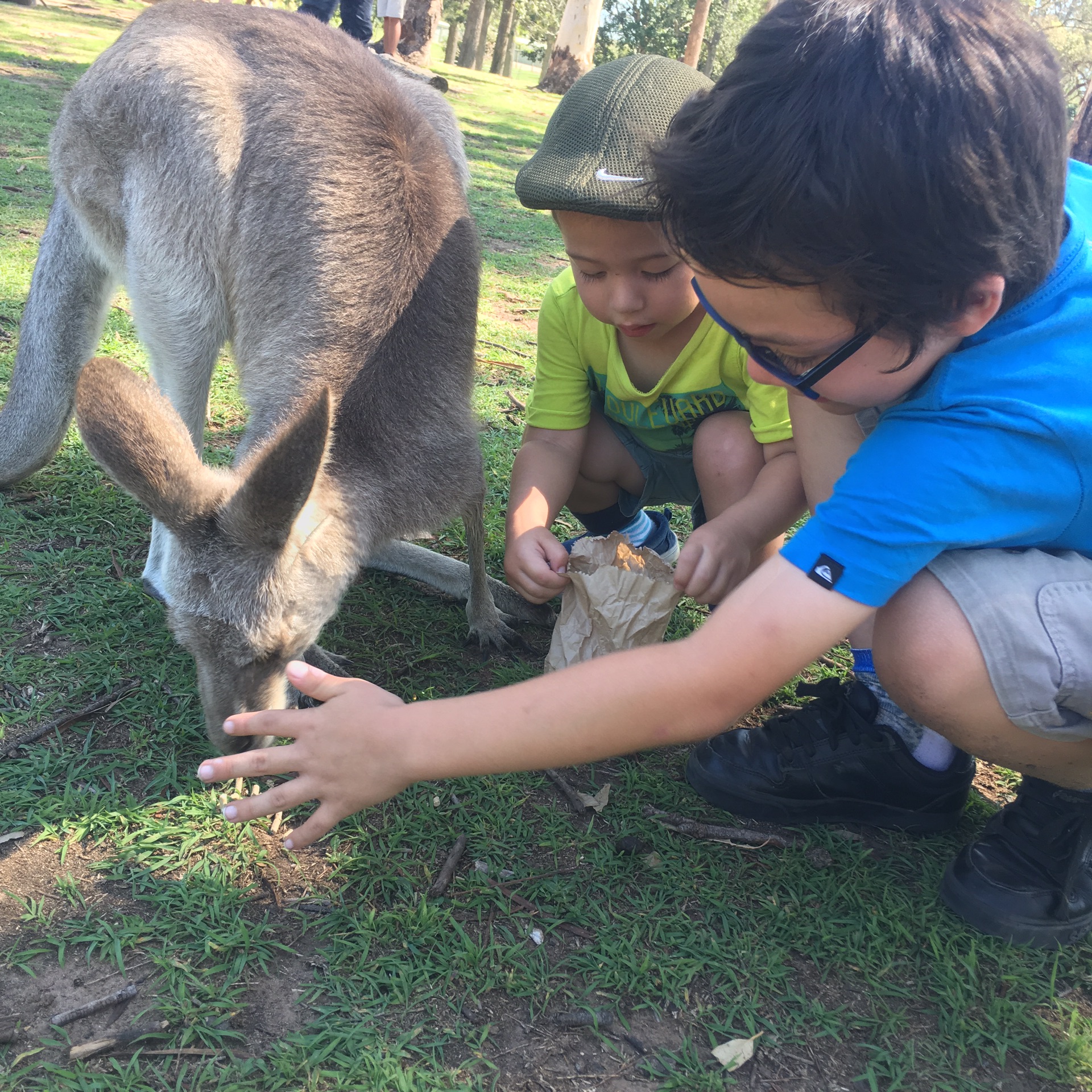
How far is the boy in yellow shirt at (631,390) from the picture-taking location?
1.70m

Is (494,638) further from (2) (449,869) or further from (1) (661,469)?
(2) (449,869)

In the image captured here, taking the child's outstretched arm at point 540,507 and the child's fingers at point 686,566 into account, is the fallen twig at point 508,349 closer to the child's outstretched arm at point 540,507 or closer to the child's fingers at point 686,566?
the child's outstretched arm at point 540,507

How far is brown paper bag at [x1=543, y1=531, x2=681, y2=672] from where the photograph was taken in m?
1.78

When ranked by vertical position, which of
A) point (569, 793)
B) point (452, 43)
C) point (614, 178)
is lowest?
point (452, 43)

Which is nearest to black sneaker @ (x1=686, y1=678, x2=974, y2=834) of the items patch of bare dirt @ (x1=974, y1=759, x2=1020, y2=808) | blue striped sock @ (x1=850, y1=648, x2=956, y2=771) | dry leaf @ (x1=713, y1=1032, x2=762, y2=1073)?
blue striped sock @ (x1=850, y1=648, x2=956, y2=771)

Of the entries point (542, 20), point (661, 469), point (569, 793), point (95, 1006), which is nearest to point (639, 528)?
point (661, 469)

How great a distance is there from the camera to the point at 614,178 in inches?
63.7

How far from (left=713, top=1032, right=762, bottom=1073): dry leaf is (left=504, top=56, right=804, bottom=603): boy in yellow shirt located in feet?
2.44

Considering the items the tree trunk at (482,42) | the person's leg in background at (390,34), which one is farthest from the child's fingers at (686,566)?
the tree trunk at (482,42)

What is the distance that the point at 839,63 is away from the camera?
1.06 m

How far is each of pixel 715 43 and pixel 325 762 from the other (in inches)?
947

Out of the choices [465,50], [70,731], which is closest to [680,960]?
[70,731]

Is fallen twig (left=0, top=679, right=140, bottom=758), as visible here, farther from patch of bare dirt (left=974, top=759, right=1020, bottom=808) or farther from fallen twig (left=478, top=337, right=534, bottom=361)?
fallen twig (left=478, top=337, right=534, bottom=361)

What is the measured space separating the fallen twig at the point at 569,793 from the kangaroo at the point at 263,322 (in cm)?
50
